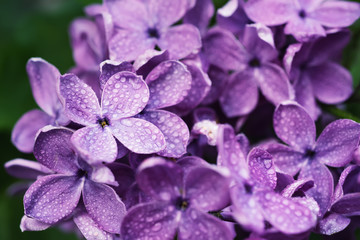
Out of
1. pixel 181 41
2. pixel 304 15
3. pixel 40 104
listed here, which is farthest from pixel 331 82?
pixel 40 104

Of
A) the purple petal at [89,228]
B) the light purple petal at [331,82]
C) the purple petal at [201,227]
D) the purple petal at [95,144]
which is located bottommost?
the light purple petal at [331,82]

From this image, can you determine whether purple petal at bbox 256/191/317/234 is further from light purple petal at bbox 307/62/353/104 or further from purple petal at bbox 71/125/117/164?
light purple petal at bbox 307/62/353/104

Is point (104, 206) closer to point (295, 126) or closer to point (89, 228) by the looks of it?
point (89, 228)

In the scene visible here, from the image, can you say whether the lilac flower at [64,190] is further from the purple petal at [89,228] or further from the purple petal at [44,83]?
the purple petal at [44,83]

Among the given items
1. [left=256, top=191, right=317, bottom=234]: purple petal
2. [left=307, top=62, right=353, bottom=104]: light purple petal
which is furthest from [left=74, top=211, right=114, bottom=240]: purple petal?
[left=307, top=62, right=353, bottom=104]: light purple petal

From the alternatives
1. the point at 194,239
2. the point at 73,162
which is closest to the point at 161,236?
the point at 194,239

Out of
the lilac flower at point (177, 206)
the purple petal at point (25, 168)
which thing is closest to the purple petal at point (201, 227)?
the lilac flower at point (177, 206)
